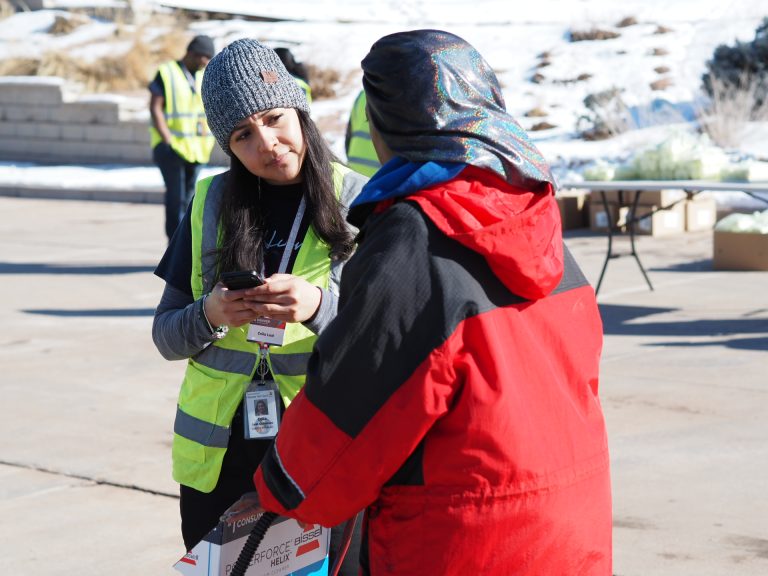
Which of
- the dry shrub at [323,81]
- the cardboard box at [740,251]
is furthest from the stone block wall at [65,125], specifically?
the cardboard box at [740,251]

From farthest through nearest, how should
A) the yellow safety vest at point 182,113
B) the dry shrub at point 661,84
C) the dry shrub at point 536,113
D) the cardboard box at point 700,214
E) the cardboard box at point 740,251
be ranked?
the dry shrub at point 661,84 < the dry shrub at point 536,113 < the cardboard box at point 700,214 < the yellow safety vest at point 182,113 < the cardboard box at point 740,251

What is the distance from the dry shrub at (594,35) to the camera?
23.5 meters

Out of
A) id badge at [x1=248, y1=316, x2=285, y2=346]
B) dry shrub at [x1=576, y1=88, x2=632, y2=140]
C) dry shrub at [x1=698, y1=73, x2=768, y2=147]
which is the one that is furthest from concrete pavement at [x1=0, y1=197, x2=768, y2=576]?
dry shrub at [x1=576, y1=88, x2=632, y2=140]

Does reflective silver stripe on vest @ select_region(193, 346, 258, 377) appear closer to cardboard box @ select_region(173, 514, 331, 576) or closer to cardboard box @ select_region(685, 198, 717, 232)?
cardboard box @ select_region(173, 514, 331, 576)

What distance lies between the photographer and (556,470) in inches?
77.0

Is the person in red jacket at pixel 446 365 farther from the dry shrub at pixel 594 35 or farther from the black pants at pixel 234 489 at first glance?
the dry shrub at pixel 594 35

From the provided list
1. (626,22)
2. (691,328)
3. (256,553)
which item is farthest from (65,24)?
(256,553)

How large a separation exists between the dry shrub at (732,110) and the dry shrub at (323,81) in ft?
21.9

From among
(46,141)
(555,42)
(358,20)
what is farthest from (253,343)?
(358,20)

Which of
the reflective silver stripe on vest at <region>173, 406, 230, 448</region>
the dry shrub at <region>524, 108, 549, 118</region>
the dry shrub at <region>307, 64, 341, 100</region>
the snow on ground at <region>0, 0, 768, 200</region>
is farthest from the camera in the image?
the dry shrub at <region>307, 64, 341, 100</region>

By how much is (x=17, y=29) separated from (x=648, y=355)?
22.2 meters

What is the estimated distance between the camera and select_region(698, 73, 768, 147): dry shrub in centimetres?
1559

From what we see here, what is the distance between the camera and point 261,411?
109 inches

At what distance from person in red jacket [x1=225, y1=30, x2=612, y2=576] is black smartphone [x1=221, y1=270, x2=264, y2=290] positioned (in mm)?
545
